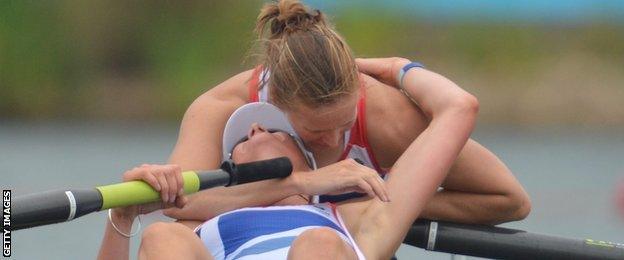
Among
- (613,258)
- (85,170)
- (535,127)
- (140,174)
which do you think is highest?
(140,174)

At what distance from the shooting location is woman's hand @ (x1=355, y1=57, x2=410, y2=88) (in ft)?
8.68

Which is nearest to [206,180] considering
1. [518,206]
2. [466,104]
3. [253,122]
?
[253,122]

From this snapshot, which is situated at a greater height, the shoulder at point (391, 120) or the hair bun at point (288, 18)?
the hair bun at point (288, 18)

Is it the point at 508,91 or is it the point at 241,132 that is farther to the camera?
the point at 508,91

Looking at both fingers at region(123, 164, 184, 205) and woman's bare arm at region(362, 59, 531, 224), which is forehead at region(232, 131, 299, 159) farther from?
fingers at region(123, 164, 184, 205)

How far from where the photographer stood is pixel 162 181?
2070 mm

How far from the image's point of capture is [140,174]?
2068 millimetres

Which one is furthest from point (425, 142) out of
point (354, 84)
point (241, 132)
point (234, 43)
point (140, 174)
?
point (234, 43)

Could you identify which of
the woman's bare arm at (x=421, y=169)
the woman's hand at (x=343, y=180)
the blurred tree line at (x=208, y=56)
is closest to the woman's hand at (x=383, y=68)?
the woman's bare arm at (x=421, y=169)

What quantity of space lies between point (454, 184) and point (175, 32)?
323cm

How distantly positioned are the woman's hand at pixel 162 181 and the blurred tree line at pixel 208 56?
3.29 m

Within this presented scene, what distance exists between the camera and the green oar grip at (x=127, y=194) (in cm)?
199

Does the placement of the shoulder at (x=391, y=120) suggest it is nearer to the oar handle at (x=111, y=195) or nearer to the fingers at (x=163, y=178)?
the oar handle at (x=111, y=195)

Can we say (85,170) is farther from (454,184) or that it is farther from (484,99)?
(454,184)
